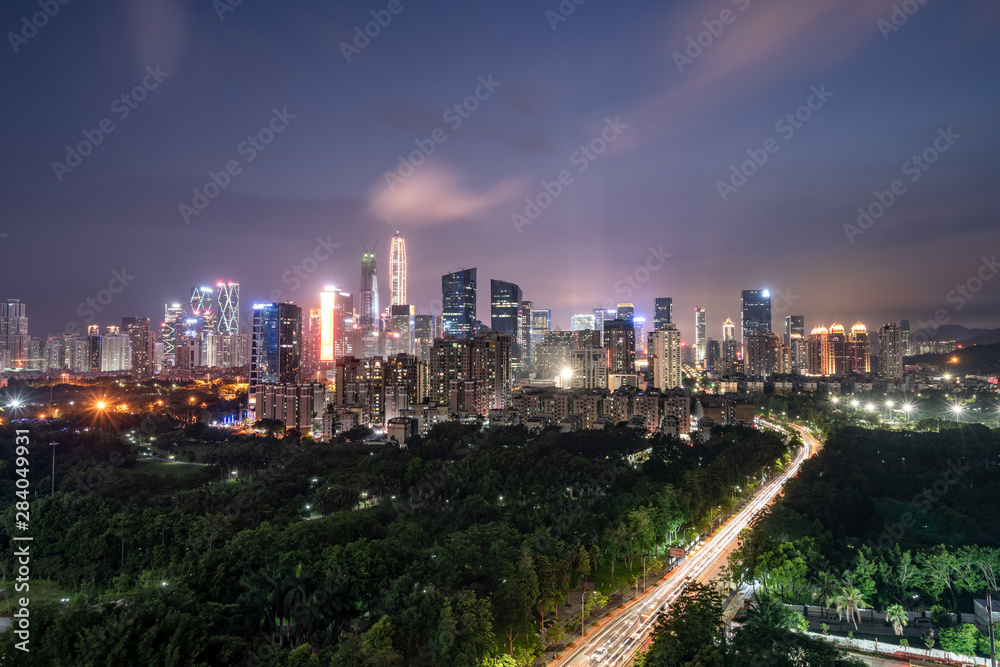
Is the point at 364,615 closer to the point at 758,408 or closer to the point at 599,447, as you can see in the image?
the point at 599,447

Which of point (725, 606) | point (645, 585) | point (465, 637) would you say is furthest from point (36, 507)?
point (725, 606)

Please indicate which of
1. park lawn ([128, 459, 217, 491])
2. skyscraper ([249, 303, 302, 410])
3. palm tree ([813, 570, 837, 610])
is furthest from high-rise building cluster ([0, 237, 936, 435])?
palm tree ([813, 570, 837, 610])

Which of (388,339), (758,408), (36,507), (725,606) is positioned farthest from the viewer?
(388,339)

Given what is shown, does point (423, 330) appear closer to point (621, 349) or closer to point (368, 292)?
point (368, 292)

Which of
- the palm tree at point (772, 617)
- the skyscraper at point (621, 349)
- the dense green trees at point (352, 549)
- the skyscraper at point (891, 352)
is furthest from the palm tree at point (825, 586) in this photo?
the skyscraper at point (891, 352)
